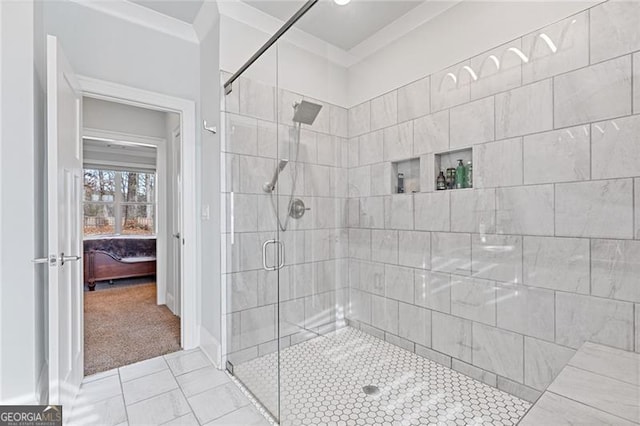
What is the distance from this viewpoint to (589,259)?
5.17 feet

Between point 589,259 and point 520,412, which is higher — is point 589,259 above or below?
above

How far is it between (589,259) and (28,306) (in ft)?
9.62

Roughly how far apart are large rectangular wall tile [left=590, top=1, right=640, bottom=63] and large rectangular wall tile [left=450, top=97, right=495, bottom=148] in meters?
0.54

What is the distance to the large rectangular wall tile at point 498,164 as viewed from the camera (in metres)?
1.86

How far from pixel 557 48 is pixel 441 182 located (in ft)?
3.27

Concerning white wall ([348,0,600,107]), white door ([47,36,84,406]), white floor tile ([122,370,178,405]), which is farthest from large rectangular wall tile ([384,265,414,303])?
white door ([47,36,84,406])

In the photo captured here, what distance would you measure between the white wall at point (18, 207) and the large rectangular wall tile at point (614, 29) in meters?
2.91

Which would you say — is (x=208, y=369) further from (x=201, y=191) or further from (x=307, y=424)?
(x=201, y=191)

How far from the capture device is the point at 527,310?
1.81 metres

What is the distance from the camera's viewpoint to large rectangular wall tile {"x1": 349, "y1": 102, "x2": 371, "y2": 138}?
2674 millimetres

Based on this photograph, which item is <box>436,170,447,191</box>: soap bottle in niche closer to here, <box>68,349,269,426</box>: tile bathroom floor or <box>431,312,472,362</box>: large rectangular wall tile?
<box>431,312,472,362</box>: large rectangular wall tile

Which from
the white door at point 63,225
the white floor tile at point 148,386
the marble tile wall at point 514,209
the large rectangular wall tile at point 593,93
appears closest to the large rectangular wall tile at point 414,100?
the marble tile wall at point 514,209

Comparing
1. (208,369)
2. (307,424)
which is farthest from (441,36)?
(208,369)

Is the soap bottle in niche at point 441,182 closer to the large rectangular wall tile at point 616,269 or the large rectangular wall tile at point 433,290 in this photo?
the large rectangular wall tile at point 433,290
